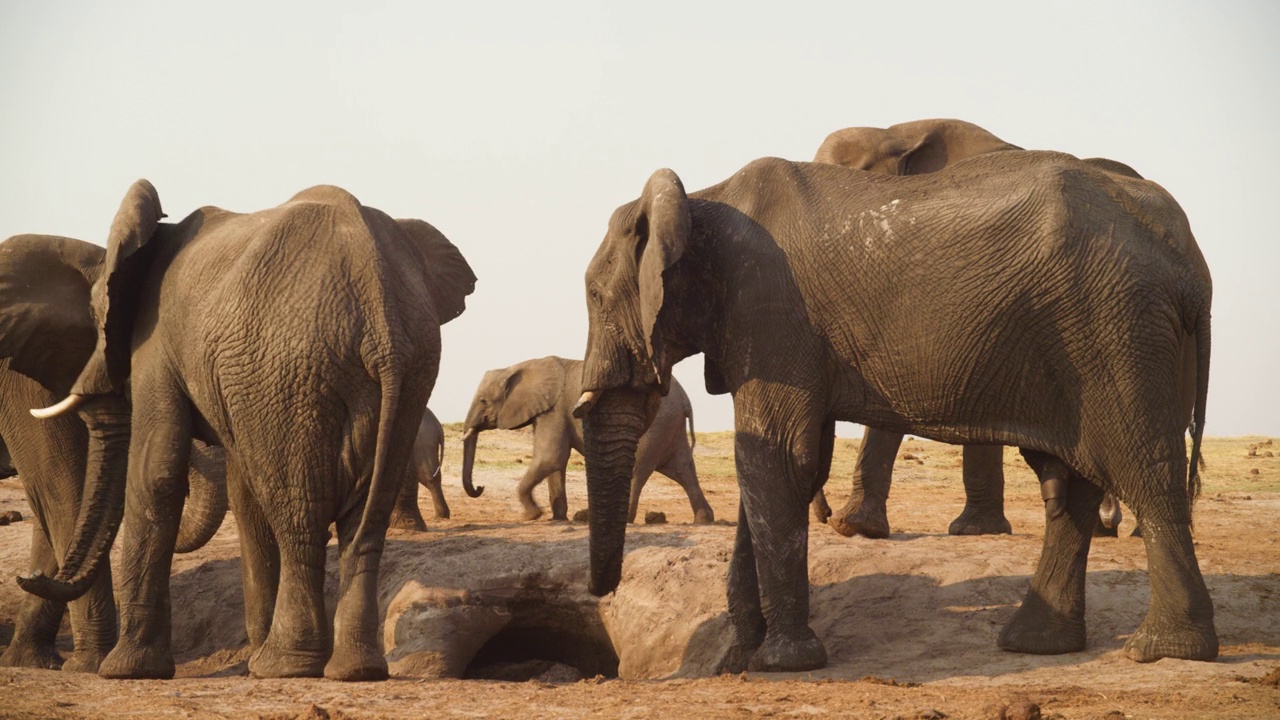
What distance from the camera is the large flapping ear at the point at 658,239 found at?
7.50 metres

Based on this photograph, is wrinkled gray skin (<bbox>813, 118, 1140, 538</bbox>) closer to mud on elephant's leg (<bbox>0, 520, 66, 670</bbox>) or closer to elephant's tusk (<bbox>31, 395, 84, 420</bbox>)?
elephant's tusk (<bbox>31, 395, 84, 420</bbox>)

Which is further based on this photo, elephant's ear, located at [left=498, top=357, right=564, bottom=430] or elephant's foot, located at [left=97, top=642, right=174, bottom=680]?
elephant's ear, located at [left=498, top=357, right=564, bottom=430]

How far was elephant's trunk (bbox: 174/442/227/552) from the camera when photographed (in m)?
10.6

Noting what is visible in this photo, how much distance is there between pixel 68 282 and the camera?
9.13m

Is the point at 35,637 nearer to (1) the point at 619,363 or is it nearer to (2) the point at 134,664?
(2) the point at 134,664

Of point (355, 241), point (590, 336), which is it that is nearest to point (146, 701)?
point (355, 241)

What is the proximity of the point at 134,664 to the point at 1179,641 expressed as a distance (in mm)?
5184

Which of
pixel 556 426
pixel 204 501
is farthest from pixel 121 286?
pixel 556 426

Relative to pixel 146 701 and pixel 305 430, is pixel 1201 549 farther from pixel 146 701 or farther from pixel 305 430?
pixel 146 701

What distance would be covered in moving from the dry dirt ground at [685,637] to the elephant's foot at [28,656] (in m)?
0.98

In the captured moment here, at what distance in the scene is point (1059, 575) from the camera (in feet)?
25.2

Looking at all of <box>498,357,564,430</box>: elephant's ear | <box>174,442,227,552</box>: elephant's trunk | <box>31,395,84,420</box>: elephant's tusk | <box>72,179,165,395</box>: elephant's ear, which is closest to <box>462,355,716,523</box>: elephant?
<box>498,357,564,430</box>: elephant's ear

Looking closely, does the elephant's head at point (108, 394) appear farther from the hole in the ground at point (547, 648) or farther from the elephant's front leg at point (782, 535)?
the elephant's front leg at point (782, 535)

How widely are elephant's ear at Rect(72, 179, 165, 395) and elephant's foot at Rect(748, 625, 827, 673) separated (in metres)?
3.95
